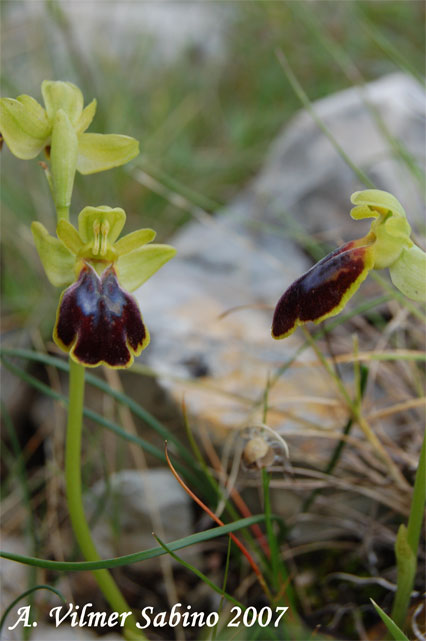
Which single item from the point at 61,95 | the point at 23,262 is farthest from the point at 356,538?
the point at 23,262

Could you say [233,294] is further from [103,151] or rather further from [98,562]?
[98,562]

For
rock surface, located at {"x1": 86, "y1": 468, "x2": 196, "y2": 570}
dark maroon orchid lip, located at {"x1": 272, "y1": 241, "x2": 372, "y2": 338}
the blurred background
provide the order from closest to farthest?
dark maroon orchid lip, located at {"x1": 272, "y1": 241, "x2": 372, "y2": 338}
the blurred background
rock surface, located at {"x1": 86, "y1": 468, "x2": 196, "y2": 570}

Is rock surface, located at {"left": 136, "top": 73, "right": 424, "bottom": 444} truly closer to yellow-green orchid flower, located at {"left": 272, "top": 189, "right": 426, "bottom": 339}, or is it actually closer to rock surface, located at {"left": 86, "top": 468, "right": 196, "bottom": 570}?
rock surface, located at {"left": 86, "top": 468, "right": 196, "bottom": 570}

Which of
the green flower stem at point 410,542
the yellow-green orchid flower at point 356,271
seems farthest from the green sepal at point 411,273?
the green flower stem at point 410,542

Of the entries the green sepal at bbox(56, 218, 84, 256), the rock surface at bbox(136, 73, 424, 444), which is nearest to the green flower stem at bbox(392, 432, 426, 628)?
the rock surface at bbox(136, 73, 424, 444)

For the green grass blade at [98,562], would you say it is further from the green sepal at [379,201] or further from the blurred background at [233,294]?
the green sepal at [379,201]

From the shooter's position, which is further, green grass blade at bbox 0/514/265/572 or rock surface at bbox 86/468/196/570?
rock surface at bbox 86/468/196/570
